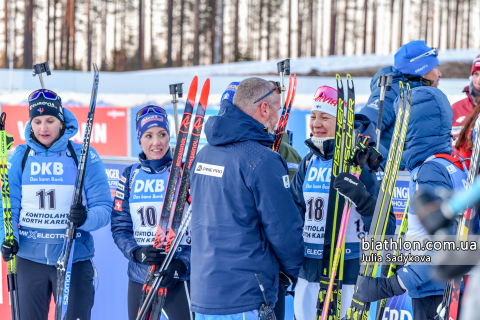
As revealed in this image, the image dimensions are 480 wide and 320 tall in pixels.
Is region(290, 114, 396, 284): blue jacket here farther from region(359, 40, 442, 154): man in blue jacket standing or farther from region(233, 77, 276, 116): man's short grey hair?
region(359, 40, 442, 154): man in blue jacket standing

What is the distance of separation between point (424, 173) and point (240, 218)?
773 mm

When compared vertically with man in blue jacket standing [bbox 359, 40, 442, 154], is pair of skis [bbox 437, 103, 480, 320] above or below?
below

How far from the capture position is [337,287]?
2367 mm

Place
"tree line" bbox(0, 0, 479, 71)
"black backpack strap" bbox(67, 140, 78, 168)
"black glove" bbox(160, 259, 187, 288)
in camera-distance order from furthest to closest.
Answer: "tree line" bbox(0, 0, 479, 71), "black backpack strap" bbox(67, 140, 78, 168), "black glove" bbox(160, 259, 187, 288)

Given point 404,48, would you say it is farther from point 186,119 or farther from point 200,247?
point 200,247

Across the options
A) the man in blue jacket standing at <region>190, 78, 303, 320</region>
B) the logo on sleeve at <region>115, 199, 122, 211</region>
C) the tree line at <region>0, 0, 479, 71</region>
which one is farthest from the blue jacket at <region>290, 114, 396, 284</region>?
the tree line at <region>0, 0, 479, 71</region>

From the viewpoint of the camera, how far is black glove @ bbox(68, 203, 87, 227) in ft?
9.06

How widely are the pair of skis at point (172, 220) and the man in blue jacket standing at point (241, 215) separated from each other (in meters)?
0.60

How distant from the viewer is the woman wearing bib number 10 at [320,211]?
8.01 feet

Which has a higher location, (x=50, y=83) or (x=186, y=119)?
(x=50, y=83)

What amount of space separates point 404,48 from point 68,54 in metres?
30.4

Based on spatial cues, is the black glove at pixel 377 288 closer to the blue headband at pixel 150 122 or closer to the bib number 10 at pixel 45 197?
the blue headband at pixel 150 122

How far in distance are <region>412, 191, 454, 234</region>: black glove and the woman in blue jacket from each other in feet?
3.09

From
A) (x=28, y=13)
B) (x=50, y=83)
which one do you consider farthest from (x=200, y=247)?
(x=28, y=13)
